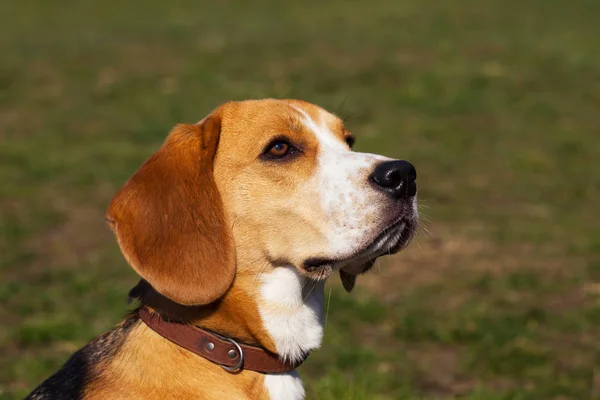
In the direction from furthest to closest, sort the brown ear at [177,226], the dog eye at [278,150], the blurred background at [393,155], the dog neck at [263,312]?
the blurred background at [393,155]
the dog eye at [278,150]
the dog neck at [263,312]
the brown ear at [177,226]

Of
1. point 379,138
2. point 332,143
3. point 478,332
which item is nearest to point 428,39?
point 379,138

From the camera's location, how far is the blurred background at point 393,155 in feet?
23.6

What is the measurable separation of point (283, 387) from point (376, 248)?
0.78m

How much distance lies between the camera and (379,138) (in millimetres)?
14523

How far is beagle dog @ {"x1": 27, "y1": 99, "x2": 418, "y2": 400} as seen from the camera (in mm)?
3912

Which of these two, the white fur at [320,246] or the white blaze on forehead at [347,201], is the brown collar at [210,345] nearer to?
the white fur at [320,246]

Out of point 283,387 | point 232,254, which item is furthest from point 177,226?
point 283,387

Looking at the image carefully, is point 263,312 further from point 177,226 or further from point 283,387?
point 177,226

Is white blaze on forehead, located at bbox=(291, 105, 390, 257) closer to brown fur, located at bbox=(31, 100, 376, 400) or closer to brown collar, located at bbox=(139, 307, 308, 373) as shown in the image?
brown fur, located at bbox=(31, 100, 376, 400)

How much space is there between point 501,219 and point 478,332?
137 inches

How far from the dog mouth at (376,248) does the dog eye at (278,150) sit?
58 cm

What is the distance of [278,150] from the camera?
14.2ft

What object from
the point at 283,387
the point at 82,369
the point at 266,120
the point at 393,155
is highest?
the point at 266,120

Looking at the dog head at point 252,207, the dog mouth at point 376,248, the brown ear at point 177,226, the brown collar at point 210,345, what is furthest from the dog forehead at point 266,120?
the brown collar at point 210,345
